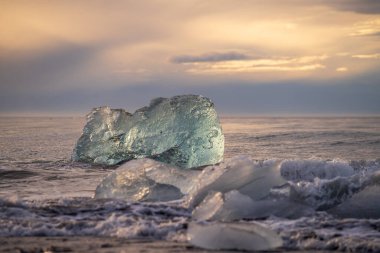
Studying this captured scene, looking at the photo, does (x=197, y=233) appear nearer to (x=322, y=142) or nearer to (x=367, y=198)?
(x=367, y=198)

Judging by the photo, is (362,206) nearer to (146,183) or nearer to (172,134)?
(146,183)

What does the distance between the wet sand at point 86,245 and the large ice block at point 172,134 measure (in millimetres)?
8093

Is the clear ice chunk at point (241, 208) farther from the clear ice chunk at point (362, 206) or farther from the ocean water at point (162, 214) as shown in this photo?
the clear ice chunk at point (362, 206)

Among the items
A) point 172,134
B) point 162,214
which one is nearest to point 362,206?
point 162,214

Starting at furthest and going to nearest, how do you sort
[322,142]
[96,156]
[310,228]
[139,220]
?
[322,142]
[96,156]
[139,220]
[310,228]

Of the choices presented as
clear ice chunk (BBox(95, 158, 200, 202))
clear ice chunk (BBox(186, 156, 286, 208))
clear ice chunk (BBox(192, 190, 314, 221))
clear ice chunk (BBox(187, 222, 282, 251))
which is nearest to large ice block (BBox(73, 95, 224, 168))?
clear ice chunk (BBox(95, 158, 200, 202))

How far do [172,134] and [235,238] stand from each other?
8.60 meters

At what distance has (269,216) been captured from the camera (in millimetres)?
5656

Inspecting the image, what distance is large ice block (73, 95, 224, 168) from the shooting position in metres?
12.9

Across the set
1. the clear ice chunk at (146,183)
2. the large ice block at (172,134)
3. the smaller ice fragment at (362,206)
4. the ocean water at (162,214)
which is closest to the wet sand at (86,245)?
the ocean water at (162,214)

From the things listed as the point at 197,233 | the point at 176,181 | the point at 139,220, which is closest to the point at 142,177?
the point at 176,181

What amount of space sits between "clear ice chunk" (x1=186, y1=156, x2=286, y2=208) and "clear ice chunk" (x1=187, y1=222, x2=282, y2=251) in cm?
163

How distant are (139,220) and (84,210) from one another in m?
1.00

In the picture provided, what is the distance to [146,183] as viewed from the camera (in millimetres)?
7402
